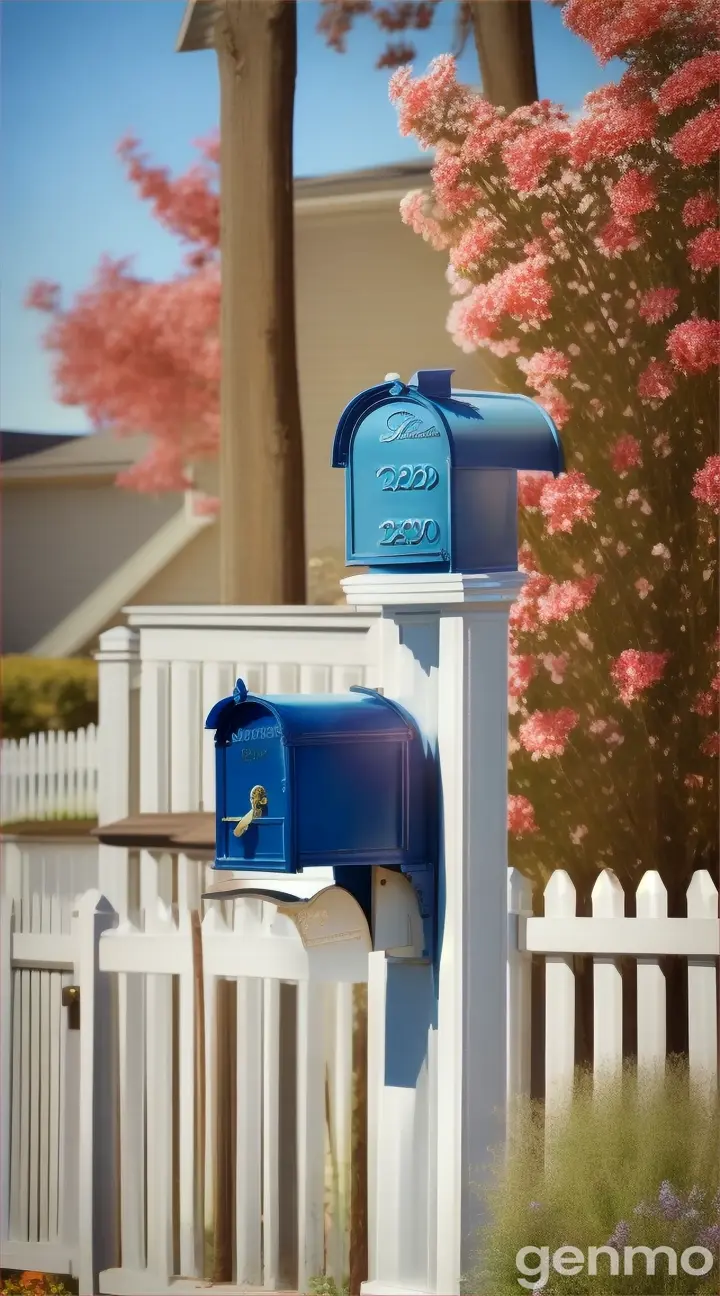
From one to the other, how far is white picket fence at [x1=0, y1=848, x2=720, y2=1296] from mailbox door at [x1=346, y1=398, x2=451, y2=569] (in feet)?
3.02

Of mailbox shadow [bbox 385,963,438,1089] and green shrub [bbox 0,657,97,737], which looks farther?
green shrub [bbox 0,657,97,737]

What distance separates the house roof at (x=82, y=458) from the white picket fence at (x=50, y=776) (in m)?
0.75

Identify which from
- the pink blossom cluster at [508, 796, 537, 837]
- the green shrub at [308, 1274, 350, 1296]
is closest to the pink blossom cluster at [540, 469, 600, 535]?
the pink blossom cluster at [508, 796, 537, 837]

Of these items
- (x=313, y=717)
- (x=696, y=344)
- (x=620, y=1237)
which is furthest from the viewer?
(x=696, y=344)

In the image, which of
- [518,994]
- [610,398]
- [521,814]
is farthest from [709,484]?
[518,994]

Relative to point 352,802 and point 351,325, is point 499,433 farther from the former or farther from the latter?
point 351,325

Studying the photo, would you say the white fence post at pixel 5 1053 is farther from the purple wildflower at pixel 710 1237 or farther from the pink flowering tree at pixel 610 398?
the purple wildflower at pixel 710 1237

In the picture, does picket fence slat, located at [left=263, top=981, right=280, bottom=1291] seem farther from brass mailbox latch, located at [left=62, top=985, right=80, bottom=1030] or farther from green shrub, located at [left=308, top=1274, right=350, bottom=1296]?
brass mailbox latch, located at [left=62, top=985, right=80, bottom=1030]

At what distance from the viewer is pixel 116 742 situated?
440 cm

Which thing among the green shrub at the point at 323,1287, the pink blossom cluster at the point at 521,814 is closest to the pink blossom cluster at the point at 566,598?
the pink blossom cluster at the point at 521,814

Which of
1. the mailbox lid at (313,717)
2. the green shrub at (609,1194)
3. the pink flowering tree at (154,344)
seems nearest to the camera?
the mailbox lid at (313,717)

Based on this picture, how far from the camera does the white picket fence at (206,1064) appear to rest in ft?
11.4

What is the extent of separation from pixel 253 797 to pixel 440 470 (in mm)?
705

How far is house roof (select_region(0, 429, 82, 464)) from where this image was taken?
177 inches
